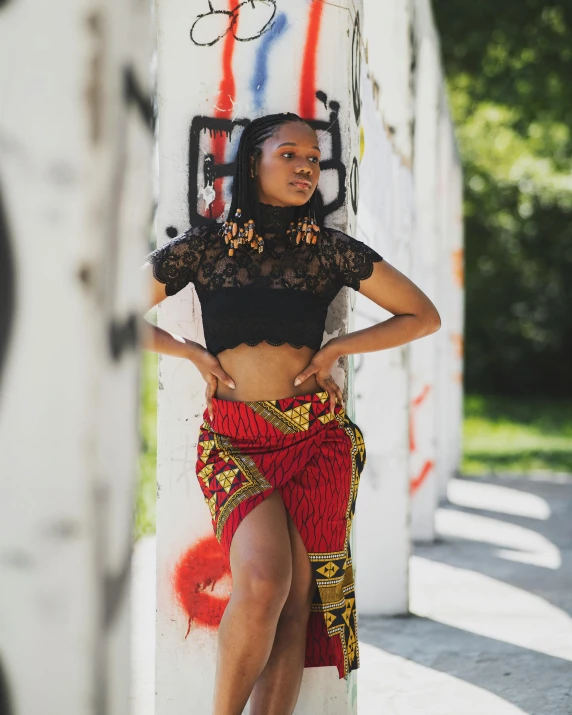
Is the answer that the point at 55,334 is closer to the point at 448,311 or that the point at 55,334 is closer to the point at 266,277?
the point at 266,277

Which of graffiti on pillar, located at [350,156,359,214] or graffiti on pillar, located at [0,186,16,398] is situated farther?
graffiti on pillar, located at [350,156,359,214]

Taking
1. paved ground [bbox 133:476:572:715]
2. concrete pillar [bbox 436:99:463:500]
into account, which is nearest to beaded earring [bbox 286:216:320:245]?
paved ground [bbox 133:476:572:715]

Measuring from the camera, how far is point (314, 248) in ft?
10.3

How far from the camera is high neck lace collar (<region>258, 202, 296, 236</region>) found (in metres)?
3.13

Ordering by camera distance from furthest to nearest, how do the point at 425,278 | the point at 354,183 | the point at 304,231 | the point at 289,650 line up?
the point at 425,278 → the point at 354,183 → the point at 304,231 → the point at 289,650

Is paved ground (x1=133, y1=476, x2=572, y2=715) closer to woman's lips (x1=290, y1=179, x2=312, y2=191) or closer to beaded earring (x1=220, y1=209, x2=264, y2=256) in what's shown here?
beaded earring (x1=220, y1=209, x2=264, y2=256)

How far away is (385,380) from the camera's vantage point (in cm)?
572

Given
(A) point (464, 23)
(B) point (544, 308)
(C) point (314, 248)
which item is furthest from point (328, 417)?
(B) point (544, 308)

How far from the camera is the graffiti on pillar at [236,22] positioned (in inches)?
139

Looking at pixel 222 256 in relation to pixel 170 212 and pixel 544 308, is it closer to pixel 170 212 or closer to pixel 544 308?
pixel 170 212

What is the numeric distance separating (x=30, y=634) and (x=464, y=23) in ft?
39.7

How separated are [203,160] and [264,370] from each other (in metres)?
0.92

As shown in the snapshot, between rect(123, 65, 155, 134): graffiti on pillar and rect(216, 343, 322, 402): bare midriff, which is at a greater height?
rect(123, 65, 155, 134): graffiti on pillar

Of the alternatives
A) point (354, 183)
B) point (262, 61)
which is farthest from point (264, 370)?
point (262, 61)
